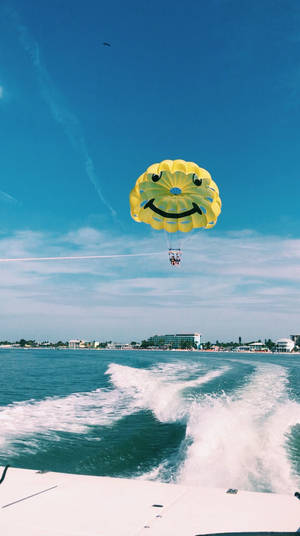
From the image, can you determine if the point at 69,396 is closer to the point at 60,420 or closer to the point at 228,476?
the point at 60,420

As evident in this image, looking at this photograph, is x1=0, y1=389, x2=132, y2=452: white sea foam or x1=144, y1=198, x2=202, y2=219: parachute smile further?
x1=144, y1=198, x2=202, y2=219: parachute smile

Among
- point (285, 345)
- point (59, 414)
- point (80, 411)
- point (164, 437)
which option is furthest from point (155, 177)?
point (285, 345)

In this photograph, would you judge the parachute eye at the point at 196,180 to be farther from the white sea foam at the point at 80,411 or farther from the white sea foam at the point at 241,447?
the white sea foam at the point at 80,411

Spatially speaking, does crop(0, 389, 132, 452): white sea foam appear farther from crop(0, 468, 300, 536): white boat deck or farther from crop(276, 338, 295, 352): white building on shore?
crop(276, 338, 295, 352): white building on shore

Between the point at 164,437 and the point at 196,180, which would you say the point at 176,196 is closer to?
the point at 196,180

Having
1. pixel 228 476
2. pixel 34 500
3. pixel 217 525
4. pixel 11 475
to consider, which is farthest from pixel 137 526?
pixel 228 476

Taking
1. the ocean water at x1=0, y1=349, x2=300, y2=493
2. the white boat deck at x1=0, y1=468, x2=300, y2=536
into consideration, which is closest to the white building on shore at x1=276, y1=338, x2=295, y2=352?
the ocean water at x1=0, y1=349, x2=300, y2=493
